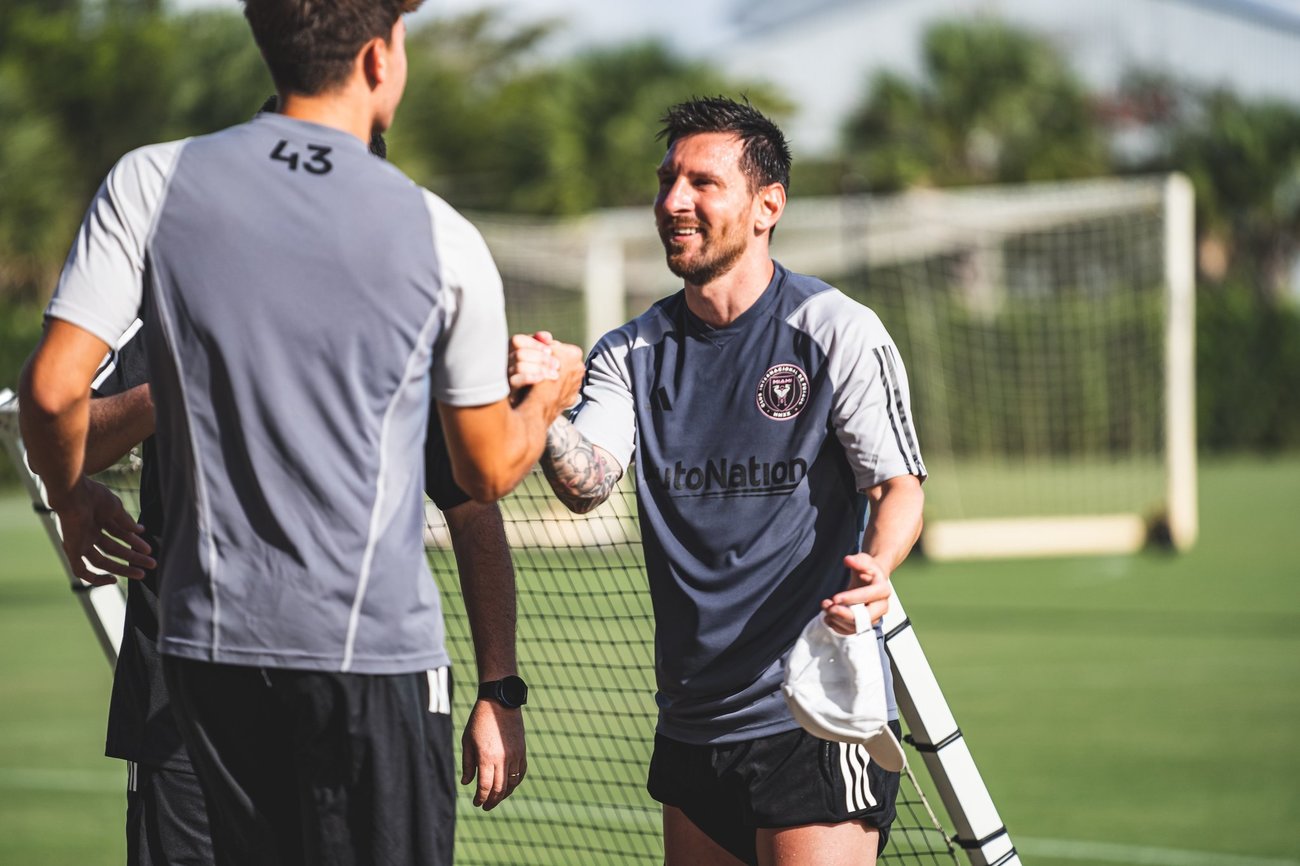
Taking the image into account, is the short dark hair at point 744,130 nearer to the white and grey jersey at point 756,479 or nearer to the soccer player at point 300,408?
the white and grey jersey at point 756,479

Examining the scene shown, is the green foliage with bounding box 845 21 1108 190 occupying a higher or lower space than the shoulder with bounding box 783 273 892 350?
higher

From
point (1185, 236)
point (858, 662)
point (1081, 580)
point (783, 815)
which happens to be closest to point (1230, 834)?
point (783, 815)

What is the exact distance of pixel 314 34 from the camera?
2.58m

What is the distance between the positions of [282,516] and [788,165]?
2020 millimetres

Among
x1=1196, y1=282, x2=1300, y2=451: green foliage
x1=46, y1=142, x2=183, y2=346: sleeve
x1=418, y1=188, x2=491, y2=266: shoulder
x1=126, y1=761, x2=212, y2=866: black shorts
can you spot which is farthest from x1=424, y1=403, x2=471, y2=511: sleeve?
x1=1196, y1=282, x2=1300, y2=451: green foliage

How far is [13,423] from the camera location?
4.38m

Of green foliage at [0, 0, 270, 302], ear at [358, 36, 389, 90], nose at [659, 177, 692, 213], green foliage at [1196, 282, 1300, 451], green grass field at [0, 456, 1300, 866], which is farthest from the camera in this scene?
green foliage at [1196, 282, 1300, 451]

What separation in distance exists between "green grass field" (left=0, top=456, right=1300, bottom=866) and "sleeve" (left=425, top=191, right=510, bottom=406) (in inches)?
98.1

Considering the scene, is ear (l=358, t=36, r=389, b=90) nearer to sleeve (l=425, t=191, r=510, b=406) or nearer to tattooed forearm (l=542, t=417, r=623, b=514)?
sleeve (l=425, t=191, r=510, b=406)

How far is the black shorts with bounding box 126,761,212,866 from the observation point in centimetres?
351

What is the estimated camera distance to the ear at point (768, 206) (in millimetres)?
4008

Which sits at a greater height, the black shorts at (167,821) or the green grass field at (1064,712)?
the black shorts at (167,821)

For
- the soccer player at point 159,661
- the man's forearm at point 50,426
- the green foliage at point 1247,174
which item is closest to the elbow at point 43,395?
the man's forearm at point 50,426

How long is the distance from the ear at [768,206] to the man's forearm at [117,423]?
1.55 meters
